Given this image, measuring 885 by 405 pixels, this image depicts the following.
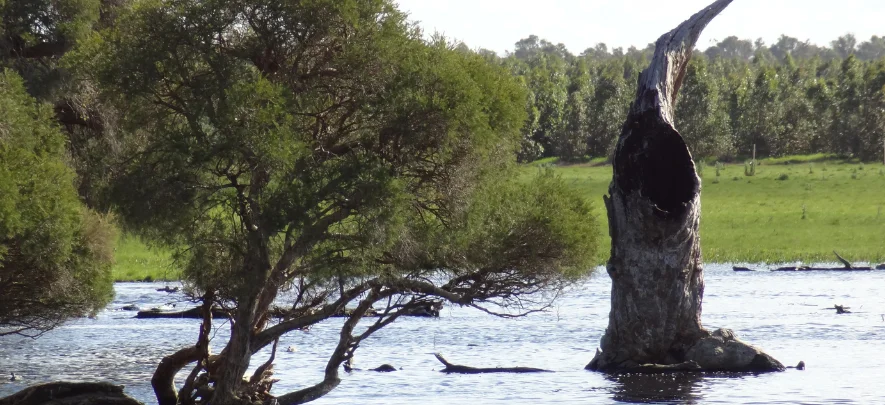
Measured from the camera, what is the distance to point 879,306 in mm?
46062

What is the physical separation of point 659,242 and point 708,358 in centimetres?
335

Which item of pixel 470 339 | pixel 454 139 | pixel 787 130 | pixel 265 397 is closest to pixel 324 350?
pixel 470 339

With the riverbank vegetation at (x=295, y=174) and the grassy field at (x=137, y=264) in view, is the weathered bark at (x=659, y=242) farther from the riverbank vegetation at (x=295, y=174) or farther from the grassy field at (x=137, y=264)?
the grassy field at (x=137, y=264)

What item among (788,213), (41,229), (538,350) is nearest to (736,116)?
(788,213)

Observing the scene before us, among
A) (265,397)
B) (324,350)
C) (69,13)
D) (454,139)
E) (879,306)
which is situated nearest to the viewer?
(454,139)

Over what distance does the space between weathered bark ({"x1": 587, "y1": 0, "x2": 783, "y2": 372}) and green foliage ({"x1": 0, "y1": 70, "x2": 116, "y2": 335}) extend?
40.2 feet

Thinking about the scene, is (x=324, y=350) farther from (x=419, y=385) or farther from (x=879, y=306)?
(x=879, y=306)

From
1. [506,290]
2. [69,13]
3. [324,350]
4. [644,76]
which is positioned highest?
[69,13]

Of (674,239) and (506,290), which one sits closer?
(506,290)

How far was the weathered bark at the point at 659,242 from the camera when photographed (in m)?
29.0

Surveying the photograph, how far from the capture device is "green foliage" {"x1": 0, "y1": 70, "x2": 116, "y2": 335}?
25375mm

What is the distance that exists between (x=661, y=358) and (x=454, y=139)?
440 inches

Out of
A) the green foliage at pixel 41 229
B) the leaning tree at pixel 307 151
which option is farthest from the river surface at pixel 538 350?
the leaning tree at pixel 307 151

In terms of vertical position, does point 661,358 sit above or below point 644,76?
below
